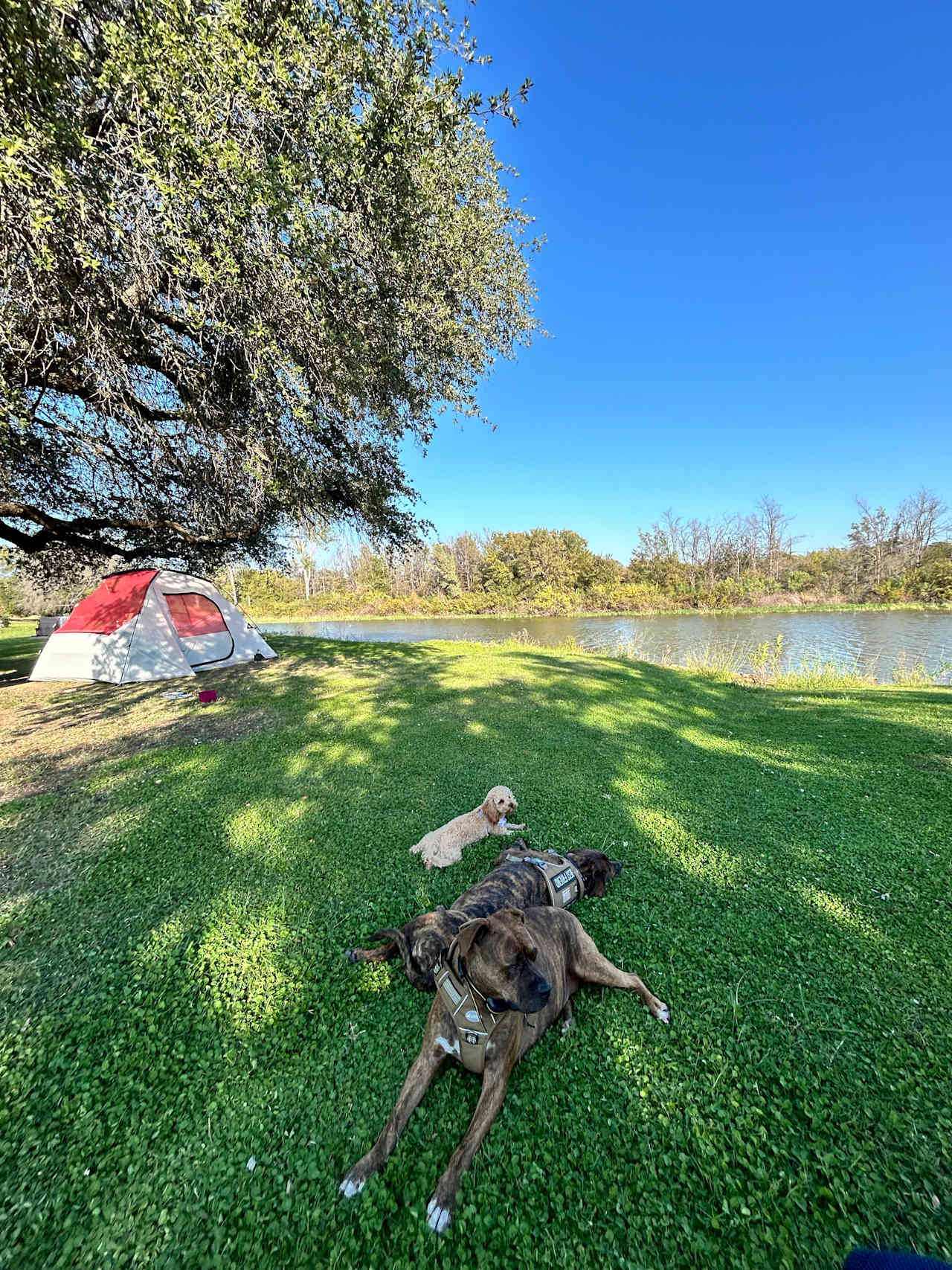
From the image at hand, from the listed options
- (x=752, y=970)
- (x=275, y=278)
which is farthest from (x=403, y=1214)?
(x=275, y=278)

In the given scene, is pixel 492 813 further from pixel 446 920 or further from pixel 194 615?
pixel 194 615

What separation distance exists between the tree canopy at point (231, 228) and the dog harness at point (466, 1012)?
5118 millimetres

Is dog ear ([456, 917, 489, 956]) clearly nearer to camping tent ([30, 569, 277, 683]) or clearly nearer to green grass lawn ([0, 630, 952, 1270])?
green grass lawn ([0, 630, 952, 1270])

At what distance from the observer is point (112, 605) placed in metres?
8.61

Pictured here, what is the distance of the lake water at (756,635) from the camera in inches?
547

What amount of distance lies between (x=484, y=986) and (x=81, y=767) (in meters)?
5.03

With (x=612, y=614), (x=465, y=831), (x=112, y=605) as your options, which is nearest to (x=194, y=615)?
(x=112, y=605)

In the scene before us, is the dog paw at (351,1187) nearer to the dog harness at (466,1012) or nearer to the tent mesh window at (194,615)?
the dog harness at (466,1012)

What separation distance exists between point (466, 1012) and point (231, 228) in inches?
225

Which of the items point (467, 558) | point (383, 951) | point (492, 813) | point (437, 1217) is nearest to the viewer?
point (437, 1217)

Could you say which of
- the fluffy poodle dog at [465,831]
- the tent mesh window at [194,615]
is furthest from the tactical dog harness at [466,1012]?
the tent mesh window at [194,615]

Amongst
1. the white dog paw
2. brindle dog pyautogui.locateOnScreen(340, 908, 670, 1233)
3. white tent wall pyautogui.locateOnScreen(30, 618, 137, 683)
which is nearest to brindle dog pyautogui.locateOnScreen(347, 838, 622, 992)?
brindle dog pyautogui.locateOnScreen(340, 908, 670, 1233)

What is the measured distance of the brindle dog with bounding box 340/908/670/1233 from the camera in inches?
55.3

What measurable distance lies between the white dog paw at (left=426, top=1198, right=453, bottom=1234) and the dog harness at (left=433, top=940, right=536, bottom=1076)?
13.5 inches
